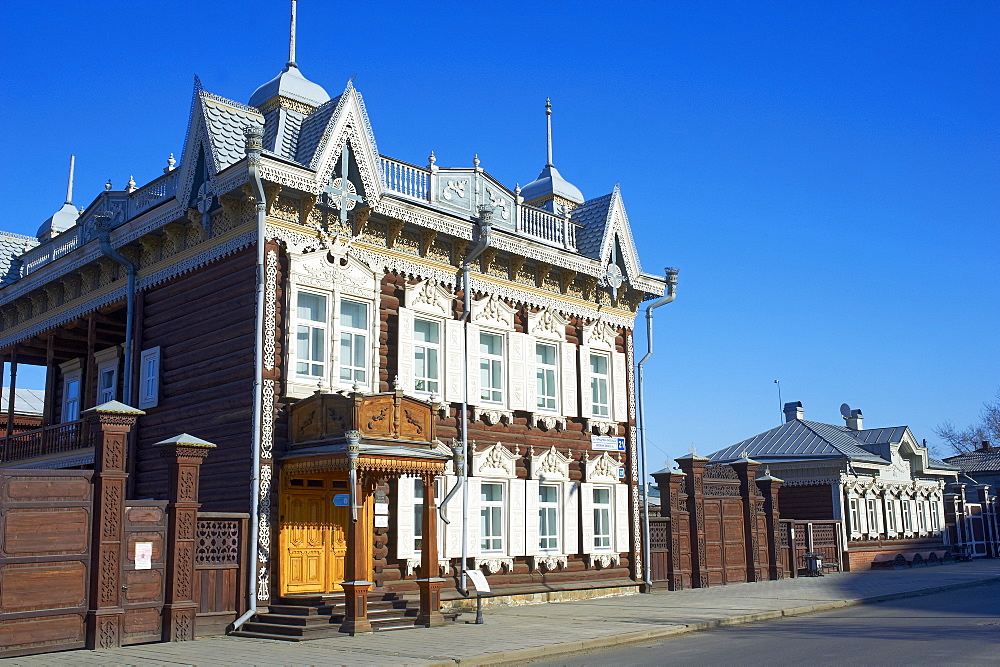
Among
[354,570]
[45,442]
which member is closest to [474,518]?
[354,570]

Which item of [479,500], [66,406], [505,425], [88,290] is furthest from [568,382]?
[66,406]

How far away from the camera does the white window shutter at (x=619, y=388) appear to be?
23.8m

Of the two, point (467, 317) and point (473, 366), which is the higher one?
point (467, 317)

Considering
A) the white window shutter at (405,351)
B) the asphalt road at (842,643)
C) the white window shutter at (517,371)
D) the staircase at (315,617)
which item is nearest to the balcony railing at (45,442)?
the white window shutter at (405,351)

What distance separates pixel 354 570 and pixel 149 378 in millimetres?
6801

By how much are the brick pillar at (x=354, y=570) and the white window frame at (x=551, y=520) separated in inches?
266

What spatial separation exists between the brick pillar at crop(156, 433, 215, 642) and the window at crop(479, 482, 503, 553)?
6807 mm

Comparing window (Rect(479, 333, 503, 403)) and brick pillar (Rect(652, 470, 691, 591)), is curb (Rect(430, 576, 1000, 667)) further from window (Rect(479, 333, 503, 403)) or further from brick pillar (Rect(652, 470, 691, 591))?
window (Rect(479, 333, 503, 403))

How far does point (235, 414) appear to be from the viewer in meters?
16.7

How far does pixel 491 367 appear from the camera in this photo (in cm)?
2116

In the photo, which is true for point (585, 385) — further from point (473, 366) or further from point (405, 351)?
point (405, 351)

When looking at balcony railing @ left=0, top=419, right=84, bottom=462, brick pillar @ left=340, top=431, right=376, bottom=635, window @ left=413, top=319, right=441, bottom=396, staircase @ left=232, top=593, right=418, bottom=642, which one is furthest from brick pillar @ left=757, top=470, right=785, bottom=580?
balcony railing @ left=0, top=419, right=84, bottom=462

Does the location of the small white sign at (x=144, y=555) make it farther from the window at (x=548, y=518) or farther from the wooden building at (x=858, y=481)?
the wooden building at (x=858, y=481)

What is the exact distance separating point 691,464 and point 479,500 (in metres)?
8.31
